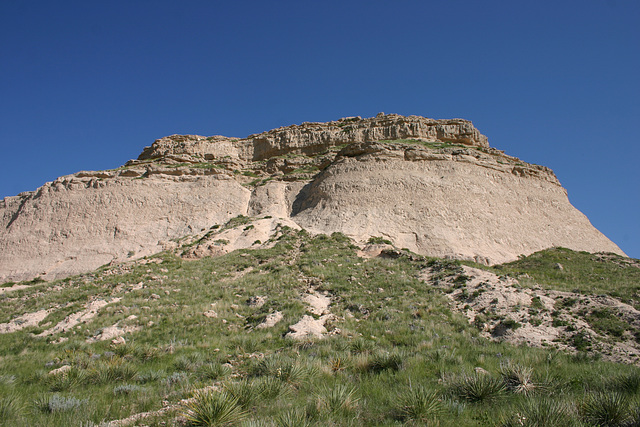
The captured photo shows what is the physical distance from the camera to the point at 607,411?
462cm

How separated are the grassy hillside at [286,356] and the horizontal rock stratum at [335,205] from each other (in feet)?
19.5

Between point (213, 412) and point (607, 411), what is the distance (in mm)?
4948

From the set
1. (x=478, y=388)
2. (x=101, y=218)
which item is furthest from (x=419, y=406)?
(x=101, y=218)

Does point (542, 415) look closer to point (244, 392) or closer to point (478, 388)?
point (478, 388)

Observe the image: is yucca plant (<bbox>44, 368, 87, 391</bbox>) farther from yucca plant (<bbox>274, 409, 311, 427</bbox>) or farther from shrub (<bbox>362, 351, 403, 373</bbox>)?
shrub (<bbox>362, 351, 403, 373</bbox>)

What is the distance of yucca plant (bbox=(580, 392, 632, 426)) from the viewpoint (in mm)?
4527

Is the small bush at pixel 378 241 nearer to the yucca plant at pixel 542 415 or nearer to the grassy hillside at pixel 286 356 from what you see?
the grassy hillside at pixel 286 356

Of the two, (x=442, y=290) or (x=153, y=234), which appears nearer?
(x=442, y=290)

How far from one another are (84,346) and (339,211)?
18.2 meters

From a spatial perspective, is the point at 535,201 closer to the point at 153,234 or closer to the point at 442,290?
the point at 442,290

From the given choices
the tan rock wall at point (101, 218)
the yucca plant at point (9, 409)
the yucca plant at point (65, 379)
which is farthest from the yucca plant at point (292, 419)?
the tan rock wall at point (101, 218)

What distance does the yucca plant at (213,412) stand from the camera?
475 centimetres

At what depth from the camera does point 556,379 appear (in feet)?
21.2

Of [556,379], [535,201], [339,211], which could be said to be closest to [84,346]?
[556,379]
